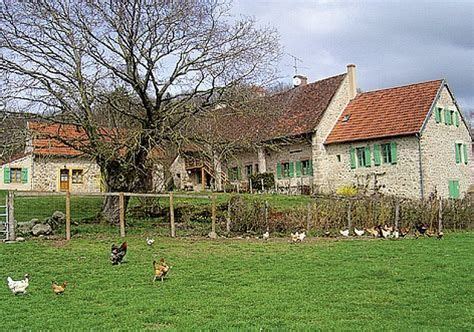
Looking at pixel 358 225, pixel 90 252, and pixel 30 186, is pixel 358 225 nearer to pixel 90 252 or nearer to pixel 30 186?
pixel 90 252

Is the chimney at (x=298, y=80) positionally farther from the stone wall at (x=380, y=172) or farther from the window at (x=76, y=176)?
the window at (x=76, y=176)

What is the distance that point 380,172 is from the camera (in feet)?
102

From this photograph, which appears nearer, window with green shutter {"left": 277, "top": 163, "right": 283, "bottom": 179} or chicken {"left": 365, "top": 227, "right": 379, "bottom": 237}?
chicken {"left": 365, "top": 227, "right": 379, "bottom": 237}

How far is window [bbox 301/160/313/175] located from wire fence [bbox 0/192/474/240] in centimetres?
1237

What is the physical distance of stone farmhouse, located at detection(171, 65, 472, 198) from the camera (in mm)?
29922

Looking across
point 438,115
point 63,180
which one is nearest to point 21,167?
point 63,180

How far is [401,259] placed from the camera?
41.5 feet

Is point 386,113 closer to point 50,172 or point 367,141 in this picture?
point 367,141

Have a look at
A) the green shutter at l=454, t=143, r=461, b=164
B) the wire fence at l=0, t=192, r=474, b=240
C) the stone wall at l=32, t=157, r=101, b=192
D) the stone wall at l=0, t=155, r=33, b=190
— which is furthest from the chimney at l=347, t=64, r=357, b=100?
the stone wall at l=0, t=155, r=33, b=190

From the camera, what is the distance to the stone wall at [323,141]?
33062mm

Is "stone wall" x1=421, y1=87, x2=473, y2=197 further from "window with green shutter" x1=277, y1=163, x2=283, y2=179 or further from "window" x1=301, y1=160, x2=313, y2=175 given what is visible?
"window with green shutter" x1=277, y1=163, x2=283, y2=179

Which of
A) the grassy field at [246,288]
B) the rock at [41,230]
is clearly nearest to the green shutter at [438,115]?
the grassy field at [246,288]

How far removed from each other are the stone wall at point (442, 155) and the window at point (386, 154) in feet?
5.95

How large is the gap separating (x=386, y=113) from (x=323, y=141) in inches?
153
